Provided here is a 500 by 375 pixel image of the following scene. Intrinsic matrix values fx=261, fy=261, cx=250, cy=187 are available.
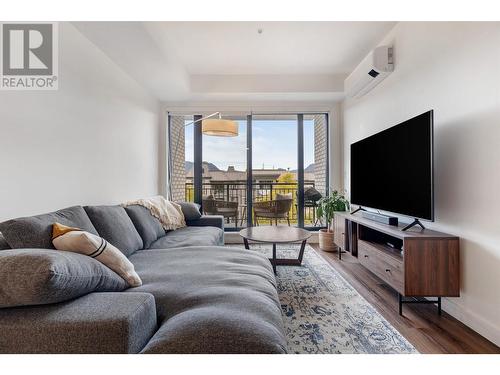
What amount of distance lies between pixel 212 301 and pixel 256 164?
361 cm

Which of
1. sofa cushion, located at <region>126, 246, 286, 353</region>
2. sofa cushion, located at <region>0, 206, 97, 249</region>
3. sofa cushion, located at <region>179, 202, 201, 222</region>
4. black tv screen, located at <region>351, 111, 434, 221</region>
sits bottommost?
sofa cushion, located at <region>126, 246, 286, 353</region>

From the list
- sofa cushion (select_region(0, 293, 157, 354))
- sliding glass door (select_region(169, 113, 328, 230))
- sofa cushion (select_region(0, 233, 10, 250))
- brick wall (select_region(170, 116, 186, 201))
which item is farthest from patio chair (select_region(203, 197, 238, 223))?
sofa cushion (select_region(0, 293, 157, 354))

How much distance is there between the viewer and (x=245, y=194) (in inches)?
186

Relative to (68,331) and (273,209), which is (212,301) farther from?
(273,209)

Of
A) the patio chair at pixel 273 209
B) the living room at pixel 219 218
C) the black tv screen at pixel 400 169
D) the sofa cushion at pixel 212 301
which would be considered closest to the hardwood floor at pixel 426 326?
the living room at pixel 219 218

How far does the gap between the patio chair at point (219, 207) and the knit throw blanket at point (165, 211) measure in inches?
47.7

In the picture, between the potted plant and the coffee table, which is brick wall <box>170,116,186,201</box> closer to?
the coffee table

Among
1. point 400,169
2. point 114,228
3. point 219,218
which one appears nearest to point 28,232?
point 114,228

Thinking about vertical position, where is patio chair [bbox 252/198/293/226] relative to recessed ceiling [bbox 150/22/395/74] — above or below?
below

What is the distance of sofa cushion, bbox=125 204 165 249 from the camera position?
2510 millimetres

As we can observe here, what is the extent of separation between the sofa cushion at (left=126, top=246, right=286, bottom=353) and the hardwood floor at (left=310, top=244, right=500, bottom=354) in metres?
1.04

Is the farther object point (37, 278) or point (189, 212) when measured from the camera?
point (189, 212)

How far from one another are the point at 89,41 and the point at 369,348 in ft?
11.1
